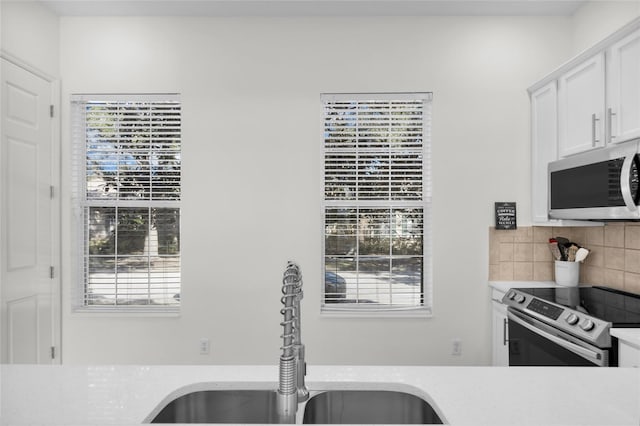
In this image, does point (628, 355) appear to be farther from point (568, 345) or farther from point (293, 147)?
point (293, 147)

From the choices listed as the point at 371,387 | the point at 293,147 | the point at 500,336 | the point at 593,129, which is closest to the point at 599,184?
the point at 593,129

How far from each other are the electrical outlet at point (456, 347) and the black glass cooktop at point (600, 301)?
683mm

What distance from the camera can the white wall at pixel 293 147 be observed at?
9.87 feet

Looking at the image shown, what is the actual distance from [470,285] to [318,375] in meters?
2.26

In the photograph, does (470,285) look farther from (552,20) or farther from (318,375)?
(318,375)

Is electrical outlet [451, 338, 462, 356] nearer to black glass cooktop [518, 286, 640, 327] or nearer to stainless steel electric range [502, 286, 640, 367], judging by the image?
stainless steel electric range [502, 286, 640, 367]

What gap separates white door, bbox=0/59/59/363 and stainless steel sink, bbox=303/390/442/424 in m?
2.51

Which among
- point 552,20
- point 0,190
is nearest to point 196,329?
point 0,190

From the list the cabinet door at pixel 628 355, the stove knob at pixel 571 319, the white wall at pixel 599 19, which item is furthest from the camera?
the white wall at pixel 599 19

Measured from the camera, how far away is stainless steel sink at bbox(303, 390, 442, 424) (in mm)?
995

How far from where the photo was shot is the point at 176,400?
965mm

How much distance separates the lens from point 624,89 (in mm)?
2064

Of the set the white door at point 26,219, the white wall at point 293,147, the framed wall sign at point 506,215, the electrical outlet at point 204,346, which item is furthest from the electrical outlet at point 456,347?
the white door at point 26,219

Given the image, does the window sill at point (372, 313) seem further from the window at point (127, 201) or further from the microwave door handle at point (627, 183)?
the microwave door handle at point (627, 183)
